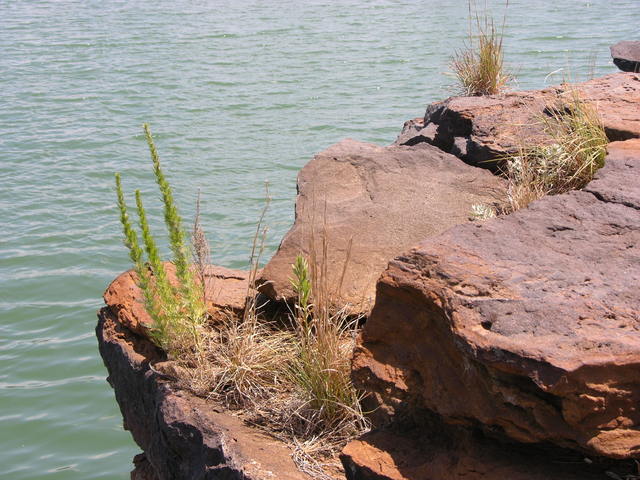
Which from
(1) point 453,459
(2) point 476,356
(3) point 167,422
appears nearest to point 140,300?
(3) point 167,422

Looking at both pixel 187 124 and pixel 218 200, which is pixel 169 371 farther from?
pixel 187 124

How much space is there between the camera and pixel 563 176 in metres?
5.24

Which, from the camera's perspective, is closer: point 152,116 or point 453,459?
point 453,459

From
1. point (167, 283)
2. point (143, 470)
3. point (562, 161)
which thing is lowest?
point (143, 470)

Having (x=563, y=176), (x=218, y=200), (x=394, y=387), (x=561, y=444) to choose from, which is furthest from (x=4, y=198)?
(x=561, y=444)

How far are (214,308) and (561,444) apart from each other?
2333 mm

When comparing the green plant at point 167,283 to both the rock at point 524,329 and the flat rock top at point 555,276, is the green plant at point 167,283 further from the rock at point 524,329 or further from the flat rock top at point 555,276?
the flat rock top at point 555,276

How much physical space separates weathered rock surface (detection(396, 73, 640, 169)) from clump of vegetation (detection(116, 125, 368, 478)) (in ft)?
6.01

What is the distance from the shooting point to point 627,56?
28.5ft

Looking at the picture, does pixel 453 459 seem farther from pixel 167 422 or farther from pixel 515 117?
pixel 515 117

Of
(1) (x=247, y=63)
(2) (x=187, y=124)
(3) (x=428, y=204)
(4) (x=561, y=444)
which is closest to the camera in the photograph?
(4) (x=561, y=444)

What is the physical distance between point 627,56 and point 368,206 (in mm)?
4832

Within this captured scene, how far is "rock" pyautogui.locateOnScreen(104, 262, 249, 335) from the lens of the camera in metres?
4.69

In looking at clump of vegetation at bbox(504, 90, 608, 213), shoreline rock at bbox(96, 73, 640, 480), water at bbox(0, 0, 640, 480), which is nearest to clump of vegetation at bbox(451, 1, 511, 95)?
water at bbox(0, 0, 640, 480)
